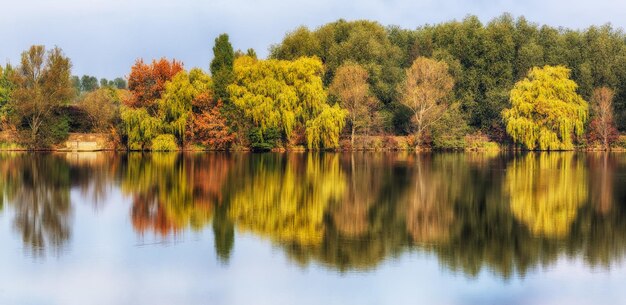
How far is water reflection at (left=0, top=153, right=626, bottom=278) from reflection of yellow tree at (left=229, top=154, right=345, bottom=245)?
0.04m

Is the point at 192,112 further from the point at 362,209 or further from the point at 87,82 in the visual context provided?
the point at 87,82

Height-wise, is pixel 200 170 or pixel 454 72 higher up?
pixel 454 72

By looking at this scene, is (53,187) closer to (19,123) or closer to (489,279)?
(489,279)

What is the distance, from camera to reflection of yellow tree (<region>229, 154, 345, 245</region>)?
57.7ft

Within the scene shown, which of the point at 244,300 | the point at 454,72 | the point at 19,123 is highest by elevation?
the point at 454,72

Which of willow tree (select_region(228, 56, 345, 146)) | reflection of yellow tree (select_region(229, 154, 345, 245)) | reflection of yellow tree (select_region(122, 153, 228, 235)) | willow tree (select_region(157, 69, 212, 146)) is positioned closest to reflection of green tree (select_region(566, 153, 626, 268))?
reflection of yellow tree (select_region(229, 154, 345, 245))

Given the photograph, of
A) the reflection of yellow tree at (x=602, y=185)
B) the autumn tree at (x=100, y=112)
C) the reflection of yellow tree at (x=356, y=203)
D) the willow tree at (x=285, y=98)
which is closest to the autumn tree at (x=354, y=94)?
the willow tree at (x=285, y=98)

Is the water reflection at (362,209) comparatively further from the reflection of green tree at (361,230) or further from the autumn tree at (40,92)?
the autumn tree at (40,92)

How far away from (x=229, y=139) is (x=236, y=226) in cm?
3963

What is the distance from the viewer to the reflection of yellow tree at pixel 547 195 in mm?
18766

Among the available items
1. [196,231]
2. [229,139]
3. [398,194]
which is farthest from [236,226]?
[229,139]

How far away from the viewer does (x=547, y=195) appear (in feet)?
82.1

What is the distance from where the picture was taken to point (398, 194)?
25031 millimetres

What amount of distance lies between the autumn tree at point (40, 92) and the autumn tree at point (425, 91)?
89.1 feet
